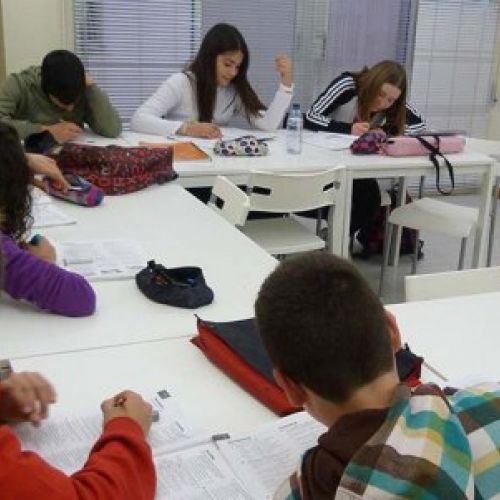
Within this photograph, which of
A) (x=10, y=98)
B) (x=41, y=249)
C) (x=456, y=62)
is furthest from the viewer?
(x=456, y=62)

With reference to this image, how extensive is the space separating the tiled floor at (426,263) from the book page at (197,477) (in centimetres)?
263

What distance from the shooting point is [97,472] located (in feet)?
3.00

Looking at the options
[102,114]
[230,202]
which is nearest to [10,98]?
[102,114]

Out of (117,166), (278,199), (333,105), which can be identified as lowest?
(278,199)

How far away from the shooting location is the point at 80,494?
87cm

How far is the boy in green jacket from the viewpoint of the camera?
3268 millimetres

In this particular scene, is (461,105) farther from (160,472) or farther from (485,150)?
(160,472)

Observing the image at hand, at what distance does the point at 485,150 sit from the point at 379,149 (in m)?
0.75

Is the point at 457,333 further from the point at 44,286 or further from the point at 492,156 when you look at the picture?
the point at 492,156

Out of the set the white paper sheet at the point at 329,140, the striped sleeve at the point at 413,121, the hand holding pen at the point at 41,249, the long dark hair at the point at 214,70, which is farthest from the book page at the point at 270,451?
the striped sleeve at the point at 413,121

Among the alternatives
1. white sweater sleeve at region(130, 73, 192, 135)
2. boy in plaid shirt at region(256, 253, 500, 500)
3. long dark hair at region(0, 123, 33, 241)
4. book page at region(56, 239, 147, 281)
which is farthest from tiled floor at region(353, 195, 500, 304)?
boy in plaid shirt at region(256, 253, 500, 500)

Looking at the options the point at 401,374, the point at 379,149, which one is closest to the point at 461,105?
the point at 379,149

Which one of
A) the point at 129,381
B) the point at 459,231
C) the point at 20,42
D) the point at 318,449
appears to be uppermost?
the point at 20,42

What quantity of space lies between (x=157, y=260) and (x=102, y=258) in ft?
0.49
